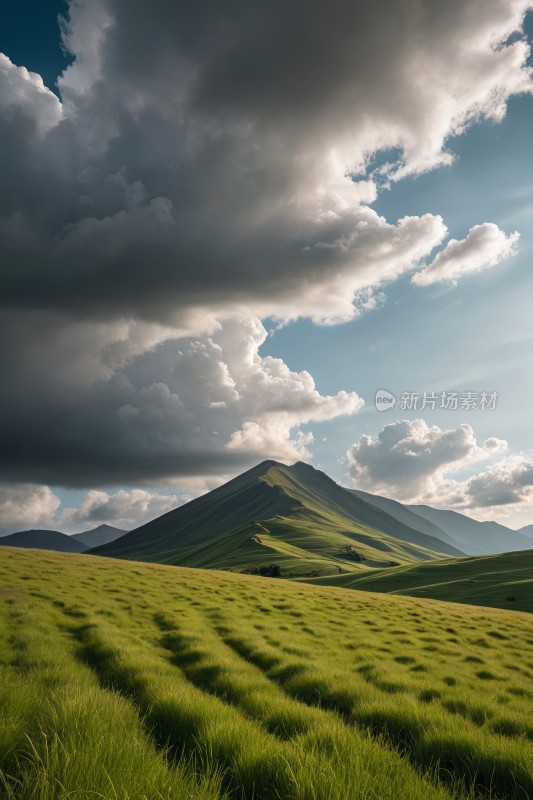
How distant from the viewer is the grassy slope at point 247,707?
4.20 metres

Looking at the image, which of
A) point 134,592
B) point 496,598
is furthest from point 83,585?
point 496,598

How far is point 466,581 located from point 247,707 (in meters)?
110

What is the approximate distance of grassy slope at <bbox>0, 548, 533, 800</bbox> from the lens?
420 centimetres

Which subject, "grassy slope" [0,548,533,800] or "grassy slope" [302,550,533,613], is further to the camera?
"grassy slope" [302,550,533,613]

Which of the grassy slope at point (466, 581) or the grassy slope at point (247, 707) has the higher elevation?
the grassy slope at point (247, 707)

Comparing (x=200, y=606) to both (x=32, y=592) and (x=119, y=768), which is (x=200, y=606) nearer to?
(x=32, y=592)

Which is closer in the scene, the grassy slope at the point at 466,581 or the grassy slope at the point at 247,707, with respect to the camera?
the grassy slope at the point at 247,707

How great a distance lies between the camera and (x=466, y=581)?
102 meters

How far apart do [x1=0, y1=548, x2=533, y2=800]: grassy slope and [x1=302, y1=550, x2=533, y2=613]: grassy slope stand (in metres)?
64.3

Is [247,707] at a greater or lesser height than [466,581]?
greater

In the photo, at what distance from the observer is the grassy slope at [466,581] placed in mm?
80625

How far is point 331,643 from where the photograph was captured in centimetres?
1834

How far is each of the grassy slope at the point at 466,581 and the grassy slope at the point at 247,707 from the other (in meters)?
64.3

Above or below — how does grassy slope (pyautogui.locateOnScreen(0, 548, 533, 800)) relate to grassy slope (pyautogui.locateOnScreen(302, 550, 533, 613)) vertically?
above
